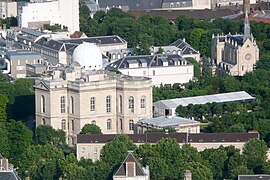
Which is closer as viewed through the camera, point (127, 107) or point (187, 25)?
point (127, 107)

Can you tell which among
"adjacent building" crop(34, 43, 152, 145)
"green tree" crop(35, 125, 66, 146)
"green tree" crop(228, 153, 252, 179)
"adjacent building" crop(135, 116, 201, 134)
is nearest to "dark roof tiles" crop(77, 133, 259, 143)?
"green tree" crop(35, 125, 66, 146)

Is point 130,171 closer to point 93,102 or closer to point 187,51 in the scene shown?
point 93,102

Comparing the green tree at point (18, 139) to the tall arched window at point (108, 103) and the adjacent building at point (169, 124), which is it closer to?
the tall arched window at point (108, 103)

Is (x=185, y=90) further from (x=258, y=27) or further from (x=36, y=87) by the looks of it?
(x=258, y=27)

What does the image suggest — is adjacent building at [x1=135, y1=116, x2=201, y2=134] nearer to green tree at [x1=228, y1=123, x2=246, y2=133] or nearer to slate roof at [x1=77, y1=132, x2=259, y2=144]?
green tree at [x1=228, y1=123, x2=246, y2=133]

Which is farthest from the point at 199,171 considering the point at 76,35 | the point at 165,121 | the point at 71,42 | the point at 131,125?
the point at 76,35

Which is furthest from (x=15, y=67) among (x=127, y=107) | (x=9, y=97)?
(x=127, y=107)
